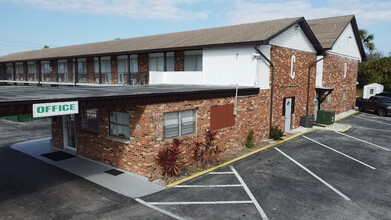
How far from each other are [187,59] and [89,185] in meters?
12.2

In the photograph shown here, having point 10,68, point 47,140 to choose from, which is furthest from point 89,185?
point 10,68

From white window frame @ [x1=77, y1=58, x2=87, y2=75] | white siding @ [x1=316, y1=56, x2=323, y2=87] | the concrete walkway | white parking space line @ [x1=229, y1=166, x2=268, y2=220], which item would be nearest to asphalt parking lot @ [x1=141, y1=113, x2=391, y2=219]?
white parking space line @ [x1=229, y1=166, x2=268, y2=220]

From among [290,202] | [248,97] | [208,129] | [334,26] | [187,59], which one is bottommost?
[290,202]

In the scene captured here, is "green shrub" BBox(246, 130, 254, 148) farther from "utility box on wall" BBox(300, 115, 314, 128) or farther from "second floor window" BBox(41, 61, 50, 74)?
"second floor window" BBox(41, 61, 50, 74)

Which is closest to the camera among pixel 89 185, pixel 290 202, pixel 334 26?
pixel 290 202

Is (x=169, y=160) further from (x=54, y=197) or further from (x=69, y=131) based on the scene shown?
(x=69, y=131)

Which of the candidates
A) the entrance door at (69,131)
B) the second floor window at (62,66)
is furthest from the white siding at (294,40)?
the second floor window at (62,66)

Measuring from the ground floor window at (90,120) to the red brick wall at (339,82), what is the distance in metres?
19.1

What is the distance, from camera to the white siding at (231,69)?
54.0 ft

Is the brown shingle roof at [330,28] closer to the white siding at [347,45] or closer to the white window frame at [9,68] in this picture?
the white siding at [347,45]

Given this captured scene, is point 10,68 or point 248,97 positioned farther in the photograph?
point 10,68

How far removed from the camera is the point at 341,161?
527 inches

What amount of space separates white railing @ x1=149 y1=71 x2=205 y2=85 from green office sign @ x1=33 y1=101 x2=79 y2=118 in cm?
1153

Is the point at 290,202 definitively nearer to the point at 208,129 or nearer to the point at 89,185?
the point at 208,129
